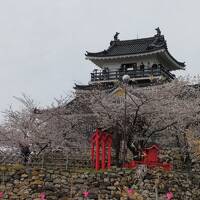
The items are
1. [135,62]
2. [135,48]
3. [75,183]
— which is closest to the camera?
[75,183]

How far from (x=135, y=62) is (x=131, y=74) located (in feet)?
8.77

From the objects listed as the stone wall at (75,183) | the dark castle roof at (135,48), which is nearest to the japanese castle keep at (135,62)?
the dark castle roof at (135,48)

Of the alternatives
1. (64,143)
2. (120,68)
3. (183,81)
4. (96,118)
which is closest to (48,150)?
(64,143)

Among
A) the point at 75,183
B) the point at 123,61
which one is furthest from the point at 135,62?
the point at 75,183

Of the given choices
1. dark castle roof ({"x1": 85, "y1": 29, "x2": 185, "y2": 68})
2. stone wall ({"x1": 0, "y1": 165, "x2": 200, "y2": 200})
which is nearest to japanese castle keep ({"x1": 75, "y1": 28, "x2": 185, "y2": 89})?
dark castle roof ({"x1": 85, "y1": 29, "x2": 185, "y2": 68})

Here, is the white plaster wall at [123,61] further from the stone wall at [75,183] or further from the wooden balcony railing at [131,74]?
the stone wall at [75,183]

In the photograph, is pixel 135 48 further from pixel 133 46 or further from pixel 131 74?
pixel 131 74

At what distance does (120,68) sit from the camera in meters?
37.8

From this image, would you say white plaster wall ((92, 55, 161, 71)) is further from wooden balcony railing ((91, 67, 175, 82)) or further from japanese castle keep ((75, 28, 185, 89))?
wooden balcony railing ((91, 67, 175, 82))

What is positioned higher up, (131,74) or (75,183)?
(131,74)

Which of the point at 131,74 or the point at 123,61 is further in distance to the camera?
the point at 123,61

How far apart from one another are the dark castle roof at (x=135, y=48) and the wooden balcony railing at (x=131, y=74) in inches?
67.8

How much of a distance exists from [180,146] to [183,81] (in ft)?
12.6

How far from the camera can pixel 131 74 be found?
116 ft
